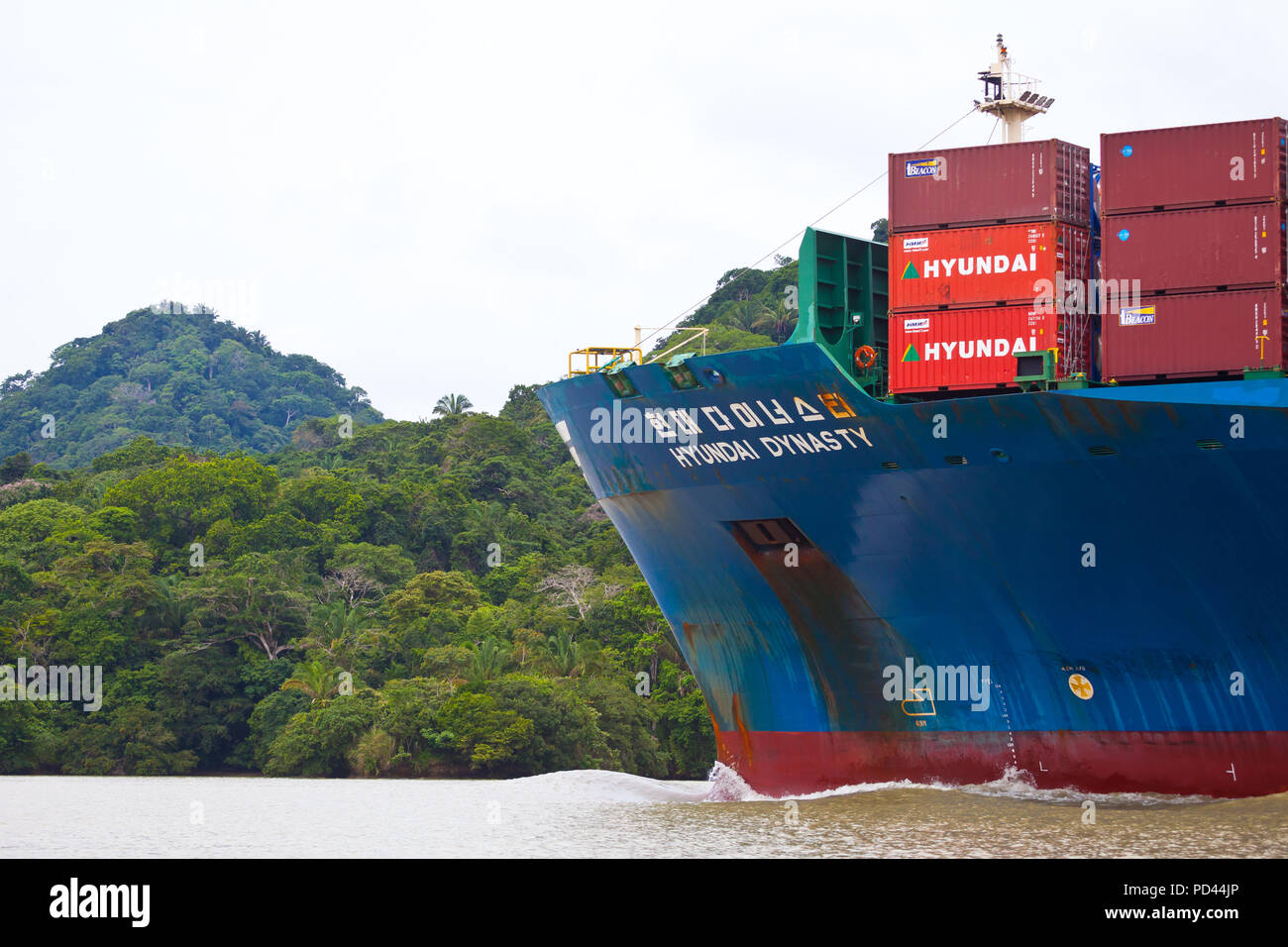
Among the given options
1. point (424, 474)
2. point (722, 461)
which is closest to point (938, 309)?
point (722, 461)

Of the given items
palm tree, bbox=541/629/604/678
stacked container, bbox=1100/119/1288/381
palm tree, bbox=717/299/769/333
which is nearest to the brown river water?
stacked container, bbox=1100/119/1288/381

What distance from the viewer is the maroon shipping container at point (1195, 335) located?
24.6 m

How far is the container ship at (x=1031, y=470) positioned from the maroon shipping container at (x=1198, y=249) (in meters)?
0.04

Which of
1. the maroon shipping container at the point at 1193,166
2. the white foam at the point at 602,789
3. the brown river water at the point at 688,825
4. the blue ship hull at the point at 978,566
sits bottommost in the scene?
the white foam at the point at 602,789

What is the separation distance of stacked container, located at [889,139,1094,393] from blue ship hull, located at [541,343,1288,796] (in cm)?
130

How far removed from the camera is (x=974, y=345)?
26.3 meters

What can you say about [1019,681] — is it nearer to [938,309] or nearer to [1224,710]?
[1224,710]

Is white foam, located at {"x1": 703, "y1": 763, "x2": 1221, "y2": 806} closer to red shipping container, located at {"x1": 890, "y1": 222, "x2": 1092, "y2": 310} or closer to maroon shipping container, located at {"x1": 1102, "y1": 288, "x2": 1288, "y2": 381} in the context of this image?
maroon shipping container, located at {"x1": 1102, "y1": 288, "x2": 1288, "y2": 381}

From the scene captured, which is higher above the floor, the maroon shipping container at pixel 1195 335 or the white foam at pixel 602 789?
the maroon shipping container at pixel 1195 335

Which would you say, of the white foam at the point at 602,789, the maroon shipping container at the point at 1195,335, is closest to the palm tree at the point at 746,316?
the white foam at the point at 602,789

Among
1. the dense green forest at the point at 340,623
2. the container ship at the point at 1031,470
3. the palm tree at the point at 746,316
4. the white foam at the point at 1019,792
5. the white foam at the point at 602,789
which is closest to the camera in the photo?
the container ship at the point at 1031,470

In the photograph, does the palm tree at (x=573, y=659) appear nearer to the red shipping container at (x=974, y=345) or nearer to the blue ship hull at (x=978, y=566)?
the blue ship hull at (x=978, y=566)

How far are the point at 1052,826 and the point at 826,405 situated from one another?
8.01m

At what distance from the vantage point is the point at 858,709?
29641 millimetres
